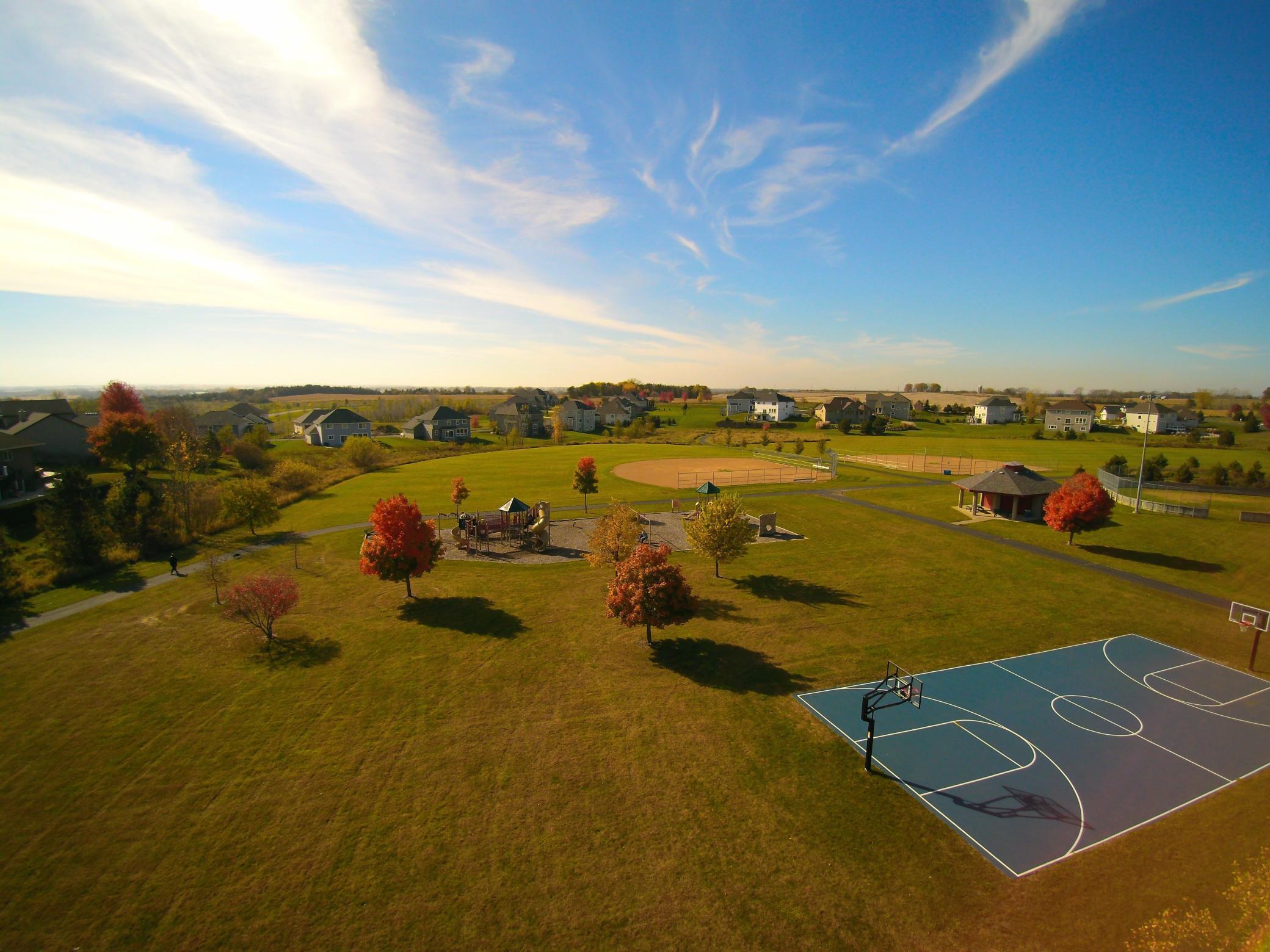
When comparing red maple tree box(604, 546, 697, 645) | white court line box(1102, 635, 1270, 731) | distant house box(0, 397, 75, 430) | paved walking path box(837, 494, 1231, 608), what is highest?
distant house box(0, 397, 75, 430)

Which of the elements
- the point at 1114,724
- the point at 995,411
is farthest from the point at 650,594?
the point at 995,411

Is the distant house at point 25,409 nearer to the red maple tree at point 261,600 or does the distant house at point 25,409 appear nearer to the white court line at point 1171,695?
the red maple tree at point 261,600

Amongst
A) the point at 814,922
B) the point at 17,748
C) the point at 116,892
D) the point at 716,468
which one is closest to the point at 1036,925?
the point at 814,922

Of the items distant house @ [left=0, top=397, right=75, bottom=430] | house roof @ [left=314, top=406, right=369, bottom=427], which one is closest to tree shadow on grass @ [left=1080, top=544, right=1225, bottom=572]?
distant house @ [left=0, top=397, right=75, bottom=430]

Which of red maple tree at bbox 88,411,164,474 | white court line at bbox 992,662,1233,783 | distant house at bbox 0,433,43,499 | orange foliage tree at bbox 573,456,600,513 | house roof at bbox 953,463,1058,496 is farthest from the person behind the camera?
red maple tree at bbox 88,411,164,474

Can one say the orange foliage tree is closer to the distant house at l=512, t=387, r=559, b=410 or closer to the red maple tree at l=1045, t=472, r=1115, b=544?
the red maple tree at l=1045, t=472, r=1115, b=544

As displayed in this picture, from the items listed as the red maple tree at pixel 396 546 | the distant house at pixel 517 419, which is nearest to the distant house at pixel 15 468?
the red maple tree at pixel 396 546

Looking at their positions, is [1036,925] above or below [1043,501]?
below

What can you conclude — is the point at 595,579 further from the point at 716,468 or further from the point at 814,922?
the point at 716,468
